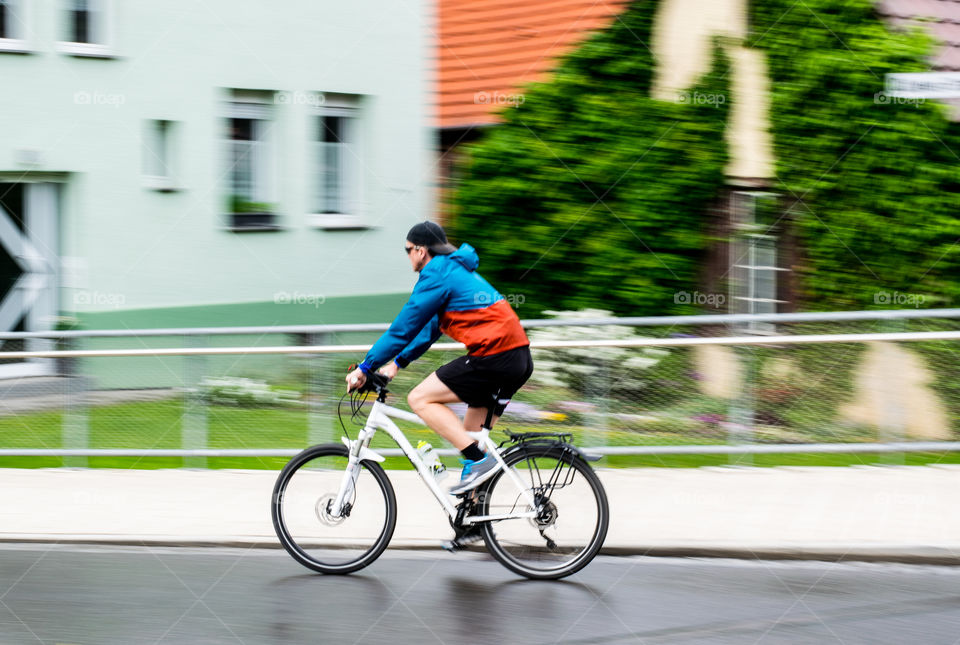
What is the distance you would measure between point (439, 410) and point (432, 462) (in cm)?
33

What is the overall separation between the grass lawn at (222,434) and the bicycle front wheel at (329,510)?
89.2 inches

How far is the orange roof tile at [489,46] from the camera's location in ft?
54.4

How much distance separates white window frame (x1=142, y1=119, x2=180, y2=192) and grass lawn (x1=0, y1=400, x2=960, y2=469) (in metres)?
5.85

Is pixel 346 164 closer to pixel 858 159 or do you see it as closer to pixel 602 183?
pixel 602 183

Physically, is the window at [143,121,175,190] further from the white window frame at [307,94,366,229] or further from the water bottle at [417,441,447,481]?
the water bottle at [417,441,447,481]

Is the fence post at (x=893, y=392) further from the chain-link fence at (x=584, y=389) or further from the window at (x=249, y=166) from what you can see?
the window at (x=249, y=166)

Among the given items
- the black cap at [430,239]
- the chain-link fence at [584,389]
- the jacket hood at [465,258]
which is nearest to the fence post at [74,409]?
the chain-link fence at [584,389]

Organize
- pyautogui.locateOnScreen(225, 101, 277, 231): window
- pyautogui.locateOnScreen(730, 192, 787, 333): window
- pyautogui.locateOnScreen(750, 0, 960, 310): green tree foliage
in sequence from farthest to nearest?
1. pyautogui.locateOnScreen(225, 101, 277, 231): window
2. pyautogui.locateOnScreen(730, 192, 787, 333): window
3. pyautogui.locateOnScreen(750, 0, 960, 310): green tree foliage

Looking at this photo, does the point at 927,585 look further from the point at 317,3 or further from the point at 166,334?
the point at 317,3

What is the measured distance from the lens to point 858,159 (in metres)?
12.3

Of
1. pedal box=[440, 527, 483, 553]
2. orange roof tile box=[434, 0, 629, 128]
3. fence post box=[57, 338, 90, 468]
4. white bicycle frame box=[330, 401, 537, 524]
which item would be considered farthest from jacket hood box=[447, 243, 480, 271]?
orange roof tile box=[434, 0, 629, 128]

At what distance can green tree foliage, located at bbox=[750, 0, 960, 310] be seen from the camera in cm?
1198

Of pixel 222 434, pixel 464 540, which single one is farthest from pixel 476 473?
pixel 222 434

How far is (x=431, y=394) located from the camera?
6.48 metres
